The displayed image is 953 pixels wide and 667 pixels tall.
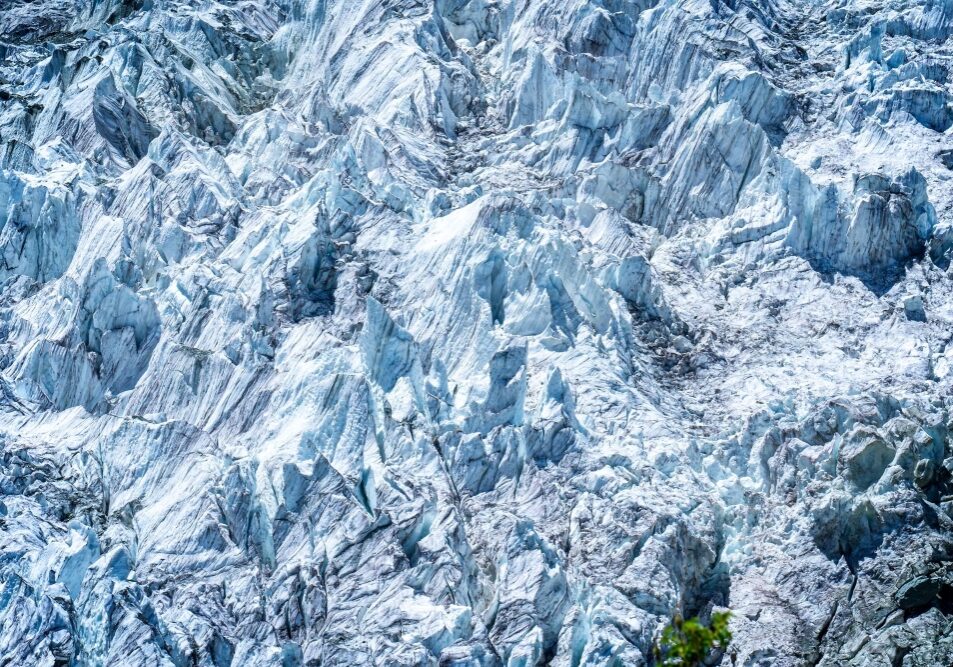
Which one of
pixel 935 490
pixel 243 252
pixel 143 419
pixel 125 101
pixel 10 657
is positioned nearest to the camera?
pixel 10 657

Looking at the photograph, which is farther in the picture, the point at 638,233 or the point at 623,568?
the point at 638,233

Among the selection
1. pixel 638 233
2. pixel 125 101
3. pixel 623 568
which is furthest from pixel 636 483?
pixel 125 101

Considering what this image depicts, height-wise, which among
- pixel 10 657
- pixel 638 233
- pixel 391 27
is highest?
pixel 391 27

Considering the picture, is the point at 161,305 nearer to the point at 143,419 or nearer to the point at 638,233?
the point at 143,419

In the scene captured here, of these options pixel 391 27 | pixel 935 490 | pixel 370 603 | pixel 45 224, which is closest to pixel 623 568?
pixel 370 603

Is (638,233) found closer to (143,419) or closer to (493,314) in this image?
(493,314)

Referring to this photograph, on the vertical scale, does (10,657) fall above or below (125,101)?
below

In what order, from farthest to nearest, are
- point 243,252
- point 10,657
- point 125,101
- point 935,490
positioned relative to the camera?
point 125,101 → point 243,252 → point 935,490 → point 10,657
